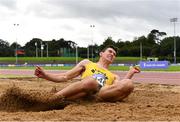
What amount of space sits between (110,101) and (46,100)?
3.69ft

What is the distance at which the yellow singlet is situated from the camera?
7.40 m

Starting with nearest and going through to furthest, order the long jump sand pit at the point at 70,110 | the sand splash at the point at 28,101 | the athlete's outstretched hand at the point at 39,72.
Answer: the long jump sand pit at the point at 70,110
the sand splash at the point at 28,101
the athlete's outstretched hand at the point at 39,72

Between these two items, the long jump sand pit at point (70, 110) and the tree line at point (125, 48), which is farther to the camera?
the tree line at point (125, 48)

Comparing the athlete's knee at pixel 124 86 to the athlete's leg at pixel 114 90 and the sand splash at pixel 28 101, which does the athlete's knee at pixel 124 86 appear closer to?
the athlete's leg at pixel 114 90

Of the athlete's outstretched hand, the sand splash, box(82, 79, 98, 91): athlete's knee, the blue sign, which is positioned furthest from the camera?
the blue sign

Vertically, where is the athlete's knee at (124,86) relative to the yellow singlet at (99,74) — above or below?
below

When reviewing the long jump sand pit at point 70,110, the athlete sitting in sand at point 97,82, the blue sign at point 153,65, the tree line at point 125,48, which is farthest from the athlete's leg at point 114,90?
the tree line at point 125,48

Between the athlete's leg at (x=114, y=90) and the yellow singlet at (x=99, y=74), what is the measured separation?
0.16m

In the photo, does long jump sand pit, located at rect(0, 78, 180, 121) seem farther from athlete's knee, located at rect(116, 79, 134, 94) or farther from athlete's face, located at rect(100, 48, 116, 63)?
athlete's face, located at rect(100, 48, 116, 63)

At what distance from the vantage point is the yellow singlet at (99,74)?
740 centimetres

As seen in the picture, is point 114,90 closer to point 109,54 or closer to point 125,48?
point 109,54

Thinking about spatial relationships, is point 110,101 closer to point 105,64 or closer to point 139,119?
point 105,64

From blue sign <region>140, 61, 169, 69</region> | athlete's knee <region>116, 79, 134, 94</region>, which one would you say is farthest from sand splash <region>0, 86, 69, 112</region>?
blue sign <region>140, 61, 169, 69</region>

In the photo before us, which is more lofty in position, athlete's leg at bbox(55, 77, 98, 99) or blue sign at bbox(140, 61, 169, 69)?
athlete's leg at bbox(55, 77, 98, 99)
